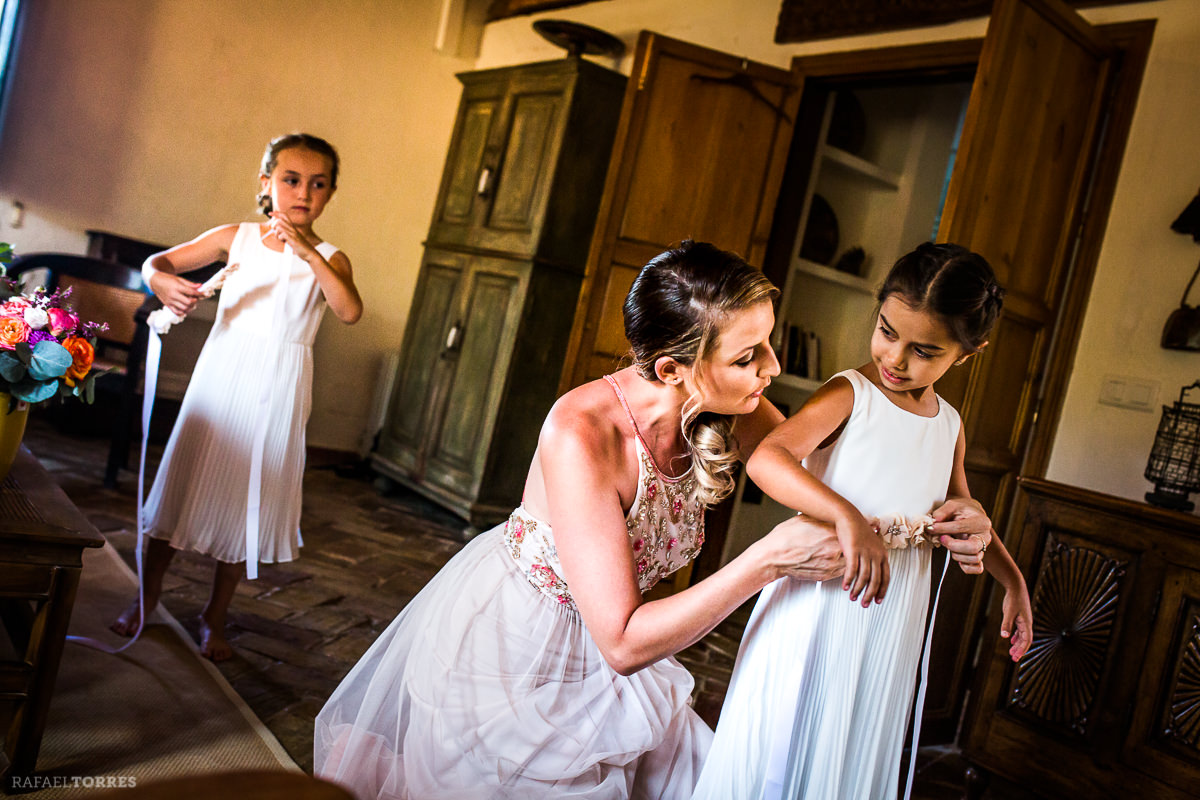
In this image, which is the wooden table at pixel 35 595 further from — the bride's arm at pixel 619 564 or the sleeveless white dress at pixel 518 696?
the bride's arm at pixel 619 564

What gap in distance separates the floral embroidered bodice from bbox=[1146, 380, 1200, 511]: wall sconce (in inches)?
81.1

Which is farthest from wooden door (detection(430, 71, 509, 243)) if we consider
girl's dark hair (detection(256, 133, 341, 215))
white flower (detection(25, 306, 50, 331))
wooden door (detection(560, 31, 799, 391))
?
white flower (detection(25, 306, 50, 331))

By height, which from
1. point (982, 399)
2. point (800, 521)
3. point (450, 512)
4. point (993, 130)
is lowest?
point (450, 512)

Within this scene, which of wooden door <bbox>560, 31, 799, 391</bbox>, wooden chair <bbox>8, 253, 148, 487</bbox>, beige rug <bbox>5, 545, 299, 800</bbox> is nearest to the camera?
beige rug <bbox>5, 545, 299, 800</bbox>

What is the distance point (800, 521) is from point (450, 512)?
434cm

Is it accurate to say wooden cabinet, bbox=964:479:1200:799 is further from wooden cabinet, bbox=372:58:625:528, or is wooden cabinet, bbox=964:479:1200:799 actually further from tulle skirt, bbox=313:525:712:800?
wooden cabinet, bbox=372:58:625:528

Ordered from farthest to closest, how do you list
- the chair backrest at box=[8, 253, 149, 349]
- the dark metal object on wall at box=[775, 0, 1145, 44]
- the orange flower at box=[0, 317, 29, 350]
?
1. the chair backrest at box=[8, 253, 149, 349]
2. the dark metal object on wall at box=[775, 0, 1145, 44]
3. the orange flower at box=[0, 317, 29, 350]

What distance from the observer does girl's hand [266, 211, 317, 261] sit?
2688 mm

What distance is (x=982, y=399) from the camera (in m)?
3.14

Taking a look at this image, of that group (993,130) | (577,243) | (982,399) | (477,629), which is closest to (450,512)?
(577,243)

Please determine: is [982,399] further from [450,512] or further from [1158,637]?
[450,512]

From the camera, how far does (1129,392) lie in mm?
3252

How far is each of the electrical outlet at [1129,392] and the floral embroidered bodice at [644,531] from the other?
245cm

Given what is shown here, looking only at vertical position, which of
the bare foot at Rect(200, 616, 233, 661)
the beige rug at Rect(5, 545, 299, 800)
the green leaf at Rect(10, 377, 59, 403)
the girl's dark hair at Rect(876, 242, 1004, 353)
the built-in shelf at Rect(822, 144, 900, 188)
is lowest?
the beige rug at Rect(5, 545, 299, 800)
